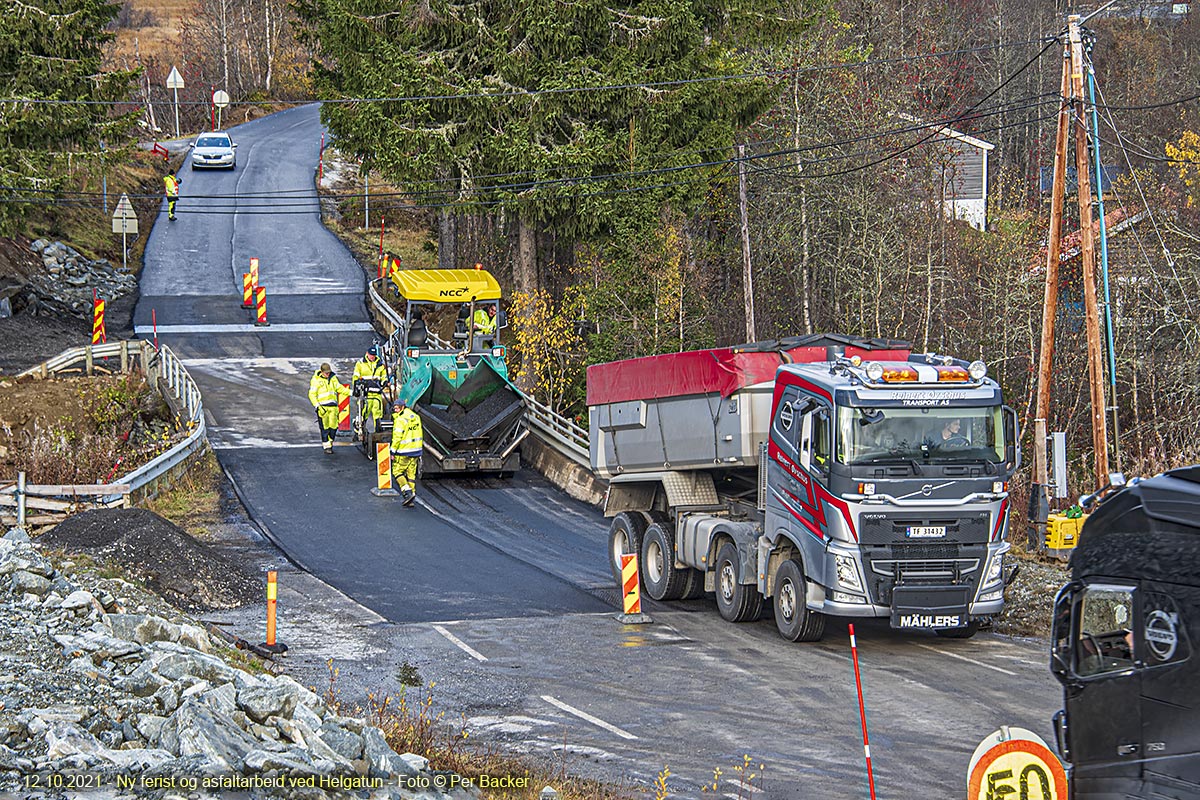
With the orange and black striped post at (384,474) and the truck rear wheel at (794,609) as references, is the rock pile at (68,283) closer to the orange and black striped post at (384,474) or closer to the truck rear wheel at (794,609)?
the orange and black striped post at (384,474)

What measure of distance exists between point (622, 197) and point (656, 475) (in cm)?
1485

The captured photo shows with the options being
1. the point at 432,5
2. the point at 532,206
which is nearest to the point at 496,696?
the point at 532,206

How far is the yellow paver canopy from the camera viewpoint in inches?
1055

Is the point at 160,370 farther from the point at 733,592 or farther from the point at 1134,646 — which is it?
the point at 1134,646

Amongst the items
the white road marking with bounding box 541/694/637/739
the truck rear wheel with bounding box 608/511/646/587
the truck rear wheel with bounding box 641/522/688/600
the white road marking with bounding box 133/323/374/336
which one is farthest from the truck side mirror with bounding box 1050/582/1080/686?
the white road marking with bounding box 133/323/374/336

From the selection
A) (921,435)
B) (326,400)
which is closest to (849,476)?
(921,435)

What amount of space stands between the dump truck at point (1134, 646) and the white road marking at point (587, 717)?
4153mm

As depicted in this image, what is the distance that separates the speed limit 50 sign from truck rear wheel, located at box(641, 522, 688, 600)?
10.2 m

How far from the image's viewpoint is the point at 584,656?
14.8 metres

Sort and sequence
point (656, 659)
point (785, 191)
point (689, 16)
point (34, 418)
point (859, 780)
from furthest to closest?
1. point (785, 191)
2. point (689, 16)
3. point (34, 418)
4. point (656, 659)
5. point (859, 780)

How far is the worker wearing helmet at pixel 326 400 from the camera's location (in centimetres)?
2655

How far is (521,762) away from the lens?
1075cm

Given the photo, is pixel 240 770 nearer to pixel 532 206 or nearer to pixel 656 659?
pixel 656 659

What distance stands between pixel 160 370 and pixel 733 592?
18.2 m
